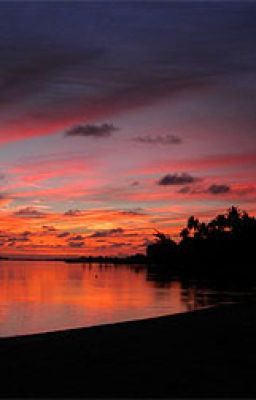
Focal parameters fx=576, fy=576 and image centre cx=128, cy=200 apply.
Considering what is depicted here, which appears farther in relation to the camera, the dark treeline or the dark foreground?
the dark treeline

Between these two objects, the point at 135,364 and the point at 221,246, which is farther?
the point at 221,246

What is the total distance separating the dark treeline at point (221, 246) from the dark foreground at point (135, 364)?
112697 millimetres

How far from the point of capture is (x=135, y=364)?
11.2 meters

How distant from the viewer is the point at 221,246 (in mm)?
138375

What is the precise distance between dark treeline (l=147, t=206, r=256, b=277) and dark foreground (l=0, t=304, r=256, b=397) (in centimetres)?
11270

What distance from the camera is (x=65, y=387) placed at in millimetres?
9250

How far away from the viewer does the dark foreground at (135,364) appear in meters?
9.07

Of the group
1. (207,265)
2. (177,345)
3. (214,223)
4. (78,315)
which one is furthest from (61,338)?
(207,265)

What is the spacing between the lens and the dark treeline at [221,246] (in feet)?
426

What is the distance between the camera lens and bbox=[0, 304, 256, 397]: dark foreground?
29.8 feet

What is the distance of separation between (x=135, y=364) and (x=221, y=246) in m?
129

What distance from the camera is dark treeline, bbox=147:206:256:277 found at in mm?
129750

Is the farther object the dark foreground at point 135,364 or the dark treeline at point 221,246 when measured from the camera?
the dark treeline at point 221,246

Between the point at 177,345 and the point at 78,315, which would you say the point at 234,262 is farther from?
the point at 177,345
